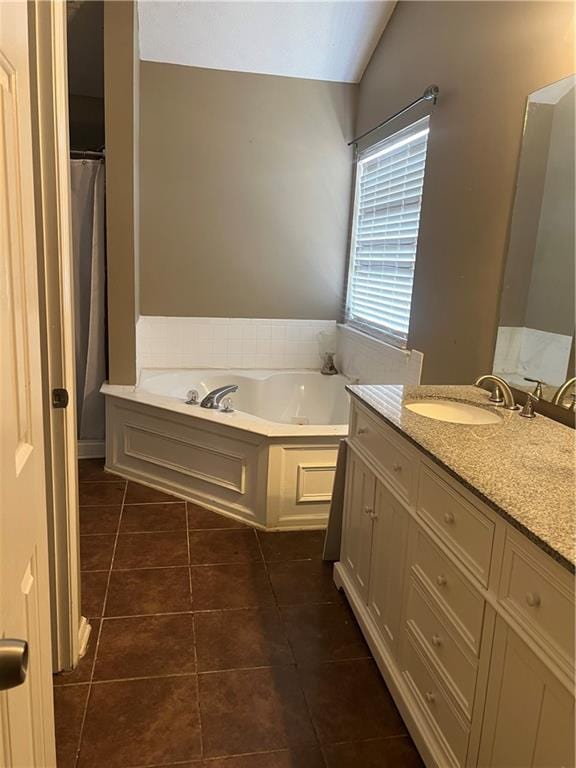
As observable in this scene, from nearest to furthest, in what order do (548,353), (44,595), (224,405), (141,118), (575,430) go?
(44,595)
(575,430)
(548,353)
(224,405)
(141,118)

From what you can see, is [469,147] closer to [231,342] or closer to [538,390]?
[538,390]

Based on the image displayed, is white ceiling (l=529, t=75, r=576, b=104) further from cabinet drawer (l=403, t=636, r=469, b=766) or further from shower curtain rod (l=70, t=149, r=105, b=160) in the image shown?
shower curtain rod (l=70, t=149, r=105, b=160)

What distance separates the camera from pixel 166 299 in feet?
13.2

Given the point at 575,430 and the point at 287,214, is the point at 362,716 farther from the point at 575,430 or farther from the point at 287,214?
the point at 287,214

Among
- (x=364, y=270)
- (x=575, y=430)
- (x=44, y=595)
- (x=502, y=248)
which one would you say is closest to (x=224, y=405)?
(x=364, y=270)

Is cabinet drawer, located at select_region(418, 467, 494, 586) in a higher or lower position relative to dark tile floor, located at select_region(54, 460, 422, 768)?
higher

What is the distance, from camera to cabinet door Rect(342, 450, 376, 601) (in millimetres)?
2021

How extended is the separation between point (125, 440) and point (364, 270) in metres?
1.94

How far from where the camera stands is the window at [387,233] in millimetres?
3062

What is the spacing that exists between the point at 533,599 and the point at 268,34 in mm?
3593

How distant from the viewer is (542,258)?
1.95 meters

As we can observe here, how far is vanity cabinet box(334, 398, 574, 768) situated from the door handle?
85cm

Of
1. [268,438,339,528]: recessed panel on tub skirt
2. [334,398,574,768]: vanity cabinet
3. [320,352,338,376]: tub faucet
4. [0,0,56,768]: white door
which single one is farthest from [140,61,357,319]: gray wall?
[0,0,56,768]: white door

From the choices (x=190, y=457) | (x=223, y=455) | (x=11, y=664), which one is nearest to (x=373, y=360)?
(x=223, y=455)
